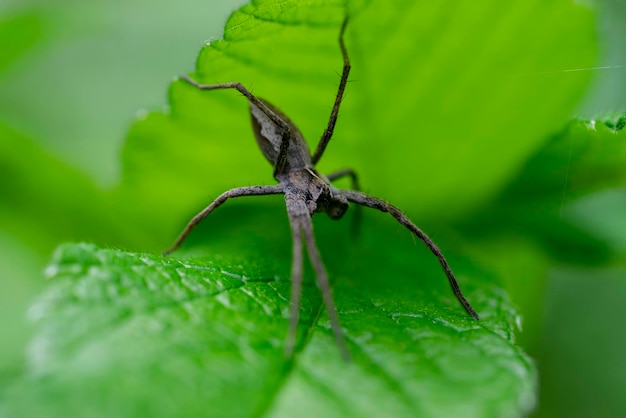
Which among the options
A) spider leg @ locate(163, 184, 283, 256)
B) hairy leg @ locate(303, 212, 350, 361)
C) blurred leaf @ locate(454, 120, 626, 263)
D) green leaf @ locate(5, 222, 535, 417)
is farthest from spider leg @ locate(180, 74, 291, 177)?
blurred leaf @ locate(454, 120, 626, 263)

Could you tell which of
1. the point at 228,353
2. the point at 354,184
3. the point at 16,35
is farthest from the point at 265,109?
the point at 16,35

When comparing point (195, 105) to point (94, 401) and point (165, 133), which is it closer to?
point (165, 133)

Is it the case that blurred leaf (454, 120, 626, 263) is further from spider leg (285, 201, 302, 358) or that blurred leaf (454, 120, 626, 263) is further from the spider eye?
spider leg (285, 201, 302, 358)

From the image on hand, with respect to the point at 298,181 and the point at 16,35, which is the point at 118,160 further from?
the point at 16,35

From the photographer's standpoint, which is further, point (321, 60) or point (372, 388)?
point (321, 60)

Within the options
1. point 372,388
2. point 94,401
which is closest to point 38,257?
point 94,401

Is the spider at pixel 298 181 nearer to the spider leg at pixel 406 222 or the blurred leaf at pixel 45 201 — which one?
the spider leg at pixel 406 222
